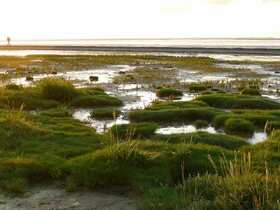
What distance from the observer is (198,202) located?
852cm

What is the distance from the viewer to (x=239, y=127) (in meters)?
17.8

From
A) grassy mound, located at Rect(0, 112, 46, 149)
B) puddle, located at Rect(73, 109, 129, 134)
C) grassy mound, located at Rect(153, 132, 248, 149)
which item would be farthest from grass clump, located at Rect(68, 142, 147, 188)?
puddle, located at Rect(73, 109, 129, 134)

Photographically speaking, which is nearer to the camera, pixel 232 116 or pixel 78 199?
pixel 78 199

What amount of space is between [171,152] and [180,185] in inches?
91.8

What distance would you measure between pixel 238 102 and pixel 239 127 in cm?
558

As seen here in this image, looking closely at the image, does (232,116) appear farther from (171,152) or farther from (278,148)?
(171,152)

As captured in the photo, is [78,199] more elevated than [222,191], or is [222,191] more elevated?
[222,191]

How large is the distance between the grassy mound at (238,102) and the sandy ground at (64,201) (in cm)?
1388

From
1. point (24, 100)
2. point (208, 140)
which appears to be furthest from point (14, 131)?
point (24, 100)

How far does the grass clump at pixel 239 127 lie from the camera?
17.7 metres

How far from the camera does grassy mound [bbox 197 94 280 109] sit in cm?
2283

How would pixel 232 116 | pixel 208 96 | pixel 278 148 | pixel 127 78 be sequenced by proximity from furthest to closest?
1. pixel 127 78
2. pixel 208 96
3. pixel 232 116
4. pixel 278 148

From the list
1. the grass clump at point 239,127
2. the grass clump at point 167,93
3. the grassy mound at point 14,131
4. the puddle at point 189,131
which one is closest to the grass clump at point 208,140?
the puddle at point 189,131

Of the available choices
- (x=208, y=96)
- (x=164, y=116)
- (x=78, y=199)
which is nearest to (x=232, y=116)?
(x=164, y=116)
